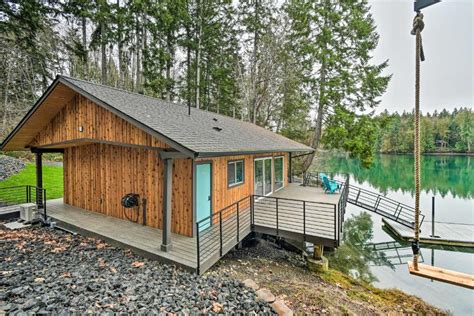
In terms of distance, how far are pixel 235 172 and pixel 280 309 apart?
4.43m

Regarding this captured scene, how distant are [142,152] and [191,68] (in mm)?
11473

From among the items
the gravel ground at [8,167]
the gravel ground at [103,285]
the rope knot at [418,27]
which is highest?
the rope knot at [418,27]

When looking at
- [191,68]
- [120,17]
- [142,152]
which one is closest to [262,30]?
[191,68]

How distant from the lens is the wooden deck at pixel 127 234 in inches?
182

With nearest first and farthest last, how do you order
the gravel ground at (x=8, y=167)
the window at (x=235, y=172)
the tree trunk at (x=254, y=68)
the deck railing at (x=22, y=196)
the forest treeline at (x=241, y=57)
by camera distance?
the window at (x=235, y=172) → the deck railing at (x=22, y=196) → the gravel ground at (x=8, y=167) → the forest treeline at (x=241, y=57) → the tree trunk at (x=254, y=68)

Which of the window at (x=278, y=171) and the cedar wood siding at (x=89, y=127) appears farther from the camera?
the window at (x=278, y=171)

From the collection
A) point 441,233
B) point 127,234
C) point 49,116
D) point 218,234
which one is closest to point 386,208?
point 441,233

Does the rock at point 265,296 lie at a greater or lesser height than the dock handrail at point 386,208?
greater

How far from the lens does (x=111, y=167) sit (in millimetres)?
6949

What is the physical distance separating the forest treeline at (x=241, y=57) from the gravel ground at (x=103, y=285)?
28.8ft

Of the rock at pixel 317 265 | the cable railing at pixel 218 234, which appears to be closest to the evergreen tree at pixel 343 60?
the rock at pixel 317 265

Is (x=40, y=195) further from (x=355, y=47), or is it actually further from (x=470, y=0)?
(x=355, y=47)

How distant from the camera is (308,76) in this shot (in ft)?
51.4

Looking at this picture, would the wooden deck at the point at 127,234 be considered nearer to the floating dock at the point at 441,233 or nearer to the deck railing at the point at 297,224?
the deck railing at the point at 297,224
